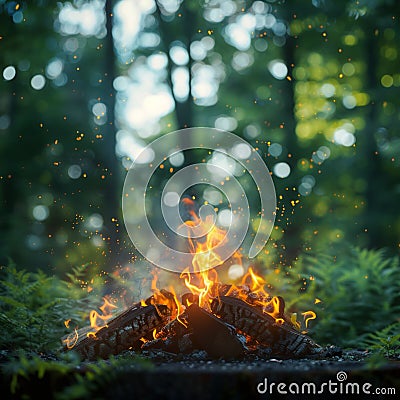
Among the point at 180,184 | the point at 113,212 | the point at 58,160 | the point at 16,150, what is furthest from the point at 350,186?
the point at 16,150

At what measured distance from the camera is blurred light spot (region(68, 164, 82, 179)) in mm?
13514

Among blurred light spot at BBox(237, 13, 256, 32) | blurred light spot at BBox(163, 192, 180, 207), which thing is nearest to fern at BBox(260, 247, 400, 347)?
blurred light spot at BBox(163, 192, 180, 207)

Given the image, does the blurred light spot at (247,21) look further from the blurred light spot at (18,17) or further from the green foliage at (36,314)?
the green foliage at (36,314)

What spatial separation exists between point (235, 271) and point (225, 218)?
11.8 feet

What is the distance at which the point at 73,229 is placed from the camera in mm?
14438

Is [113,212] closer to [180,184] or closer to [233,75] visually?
[180,184]

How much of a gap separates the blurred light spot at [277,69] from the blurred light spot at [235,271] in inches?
237

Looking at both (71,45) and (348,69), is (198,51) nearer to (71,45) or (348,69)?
(71,45)

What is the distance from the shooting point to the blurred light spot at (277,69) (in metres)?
12.7

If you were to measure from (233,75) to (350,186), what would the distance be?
4546 mm

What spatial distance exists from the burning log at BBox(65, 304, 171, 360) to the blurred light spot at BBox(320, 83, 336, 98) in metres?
11.6

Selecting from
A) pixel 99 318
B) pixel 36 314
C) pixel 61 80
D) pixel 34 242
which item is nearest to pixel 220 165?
pixel 61 80

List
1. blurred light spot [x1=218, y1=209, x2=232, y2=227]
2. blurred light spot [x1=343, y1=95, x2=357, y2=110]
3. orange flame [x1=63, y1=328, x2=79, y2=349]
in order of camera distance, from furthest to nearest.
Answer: blurred light spot [x1=343, y1=95, x2=357, y2=110]
blurred light spot [x1=218, y1=209, x2=232, y2=227]
orange flame [x1=63, y1=328, x2=79, y2=349]

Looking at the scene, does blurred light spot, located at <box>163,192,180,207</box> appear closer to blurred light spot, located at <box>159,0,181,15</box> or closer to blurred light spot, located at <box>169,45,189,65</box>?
blurred light spot, located at <box>169,45,189,65</box>
